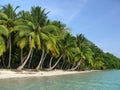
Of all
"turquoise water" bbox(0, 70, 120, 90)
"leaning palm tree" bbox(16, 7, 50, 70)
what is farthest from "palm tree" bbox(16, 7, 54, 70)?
"turquoise water" bbox(0, 70, 120, 90)

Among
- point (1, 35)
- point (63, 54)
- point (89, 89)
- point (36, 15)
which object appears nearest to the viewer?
point (89, 89)

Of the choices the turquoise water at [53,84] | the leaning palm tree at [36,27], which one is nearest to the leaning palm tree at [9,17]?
the leaning palm tree at [36,27]

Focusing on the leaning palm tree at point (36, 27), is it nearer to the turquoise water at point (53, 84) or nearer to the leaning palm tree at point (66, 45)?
the turquoise water at point (53, 84)

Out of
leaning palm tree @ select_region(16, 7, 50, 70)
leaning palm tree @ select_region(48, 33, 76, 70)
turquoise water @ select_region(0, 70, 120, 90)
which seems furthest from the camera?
leaning palm tree @ select_region(48, 33, 76, 70)

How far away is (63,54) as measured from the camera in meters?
59.4

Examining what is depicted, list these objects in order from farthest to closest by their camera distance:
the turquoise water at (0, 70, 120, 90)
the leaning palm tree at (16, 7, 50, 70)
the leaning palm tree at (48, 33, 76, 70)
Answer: the leaning palm tree at (48, 33, 76, 70) < the leaning palm tree at (16, 7, 50, 70) < the turquoise water at (0, 70, 120, 90)

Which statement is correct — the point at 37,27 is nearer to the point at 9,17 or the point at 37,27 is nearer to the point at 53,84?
the point at 9,17

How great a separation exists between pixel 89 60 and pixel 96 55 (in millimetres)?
21869

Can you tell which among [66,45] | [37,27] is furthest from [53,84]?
[66,45]

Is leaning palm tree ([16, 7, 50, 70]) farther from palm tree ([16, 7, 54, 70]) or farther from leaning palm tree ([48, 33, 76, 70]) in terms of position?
leaning palm tree ([48, 33, 76, 70])

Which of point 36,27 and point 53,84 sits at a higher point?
point 36,27

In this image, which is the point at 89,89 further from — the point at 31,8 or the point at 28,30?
the point at 31,8

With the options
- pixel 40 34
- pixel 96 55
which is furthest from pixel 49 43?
pixel 96 55

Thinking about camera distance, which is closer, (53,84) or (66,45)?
(53,84)
